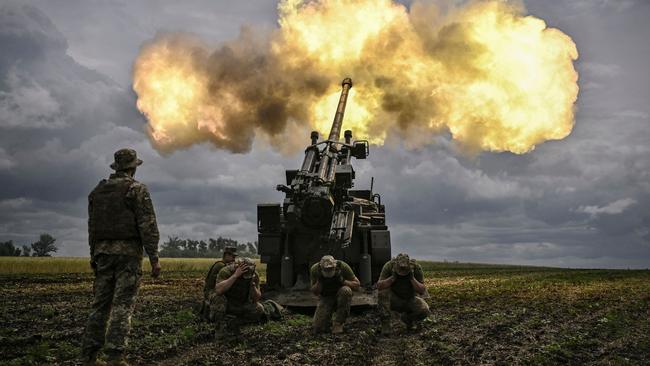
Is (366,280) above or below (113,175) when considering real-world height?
below

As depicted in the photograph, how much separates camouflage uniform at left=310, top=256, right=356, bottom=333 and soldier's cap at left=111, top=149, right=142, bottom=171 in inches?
173

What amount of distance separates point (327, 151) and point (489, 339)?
8.33 metres

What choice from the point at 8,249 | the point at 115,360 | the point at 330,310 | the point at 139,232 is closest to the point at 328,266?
the point at 330,310

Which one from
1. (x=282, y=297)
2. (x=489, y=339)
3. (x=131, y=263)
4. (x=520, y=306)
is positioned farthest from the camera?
(x=520, y=306)

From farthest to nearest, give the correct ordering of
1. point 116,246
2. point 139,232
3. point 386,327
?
point 386,327 < point 139,232 < point 116,246

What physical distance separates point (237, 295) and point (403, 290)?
3.16 metres

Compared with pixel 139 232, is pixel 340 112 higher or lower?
higher

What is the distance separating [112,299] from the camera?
710 cm

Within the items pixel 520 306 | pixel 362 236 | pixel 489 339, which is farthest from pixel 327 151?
pixel 489 339

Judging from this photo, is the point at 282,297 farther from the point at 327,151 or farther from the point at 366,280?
the point at 327,151

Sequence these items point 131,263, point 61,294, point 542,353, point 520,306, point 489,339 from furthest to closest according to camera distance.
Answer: point 61,294, point 520,306, point 489,339, point 542,353, point 131,263

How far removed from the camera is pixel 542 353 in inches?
332

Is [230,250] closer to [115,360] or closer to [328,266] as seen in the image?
[328,266]

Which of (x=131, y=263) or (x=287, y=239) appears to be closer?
(x=131, y=263)
